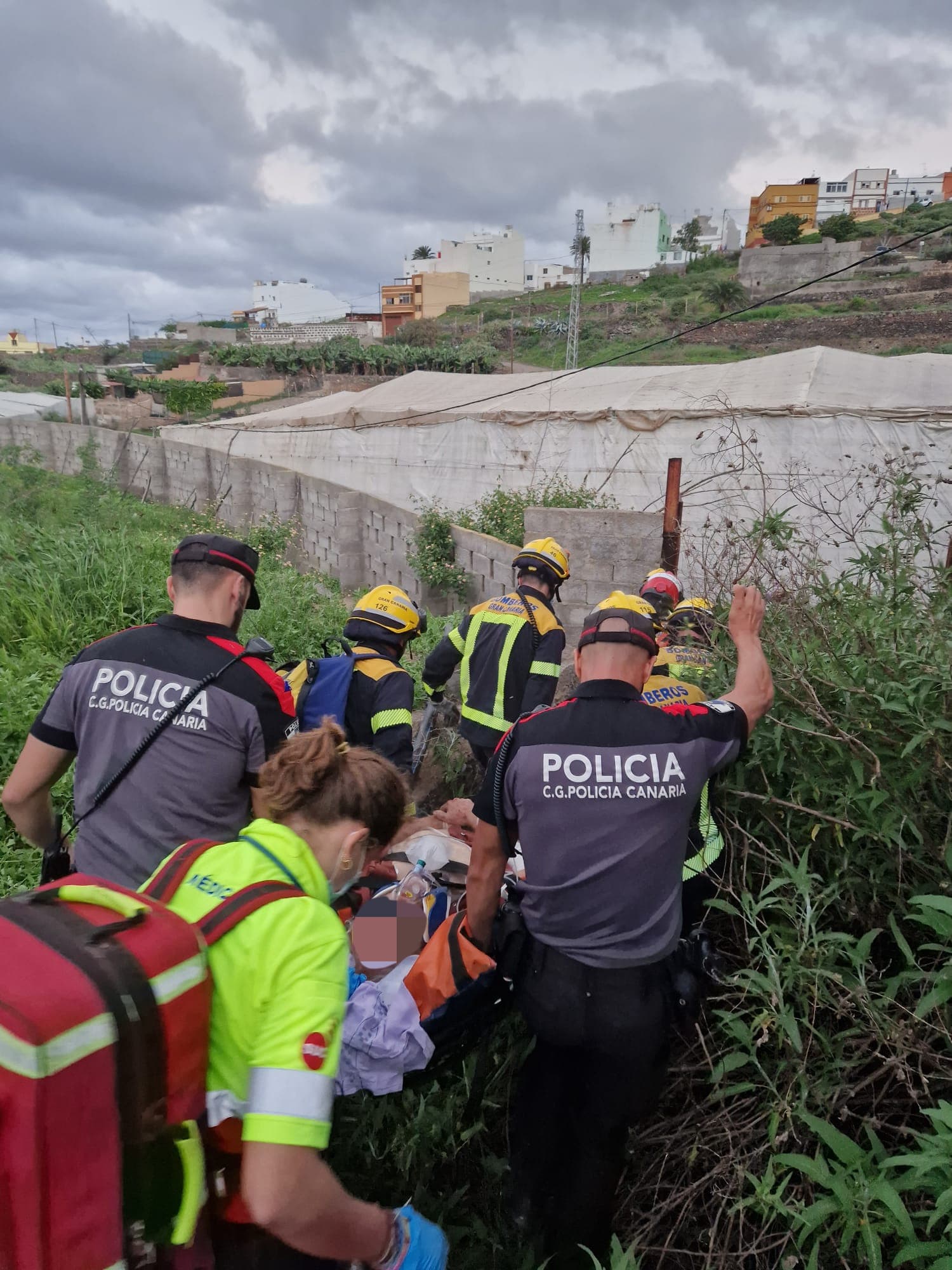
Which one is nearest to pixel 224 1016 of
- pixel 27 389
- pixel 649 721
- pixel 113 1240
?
pixel 113 1240

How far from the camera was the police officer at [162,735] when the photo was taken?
2104 mm

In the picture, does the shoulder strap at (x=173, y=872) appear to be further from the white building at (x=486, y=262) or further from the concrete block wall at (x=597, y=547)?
the white building at (x=486, y=262)

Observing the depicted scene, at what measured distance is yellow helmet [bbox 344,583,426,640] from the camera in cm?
323

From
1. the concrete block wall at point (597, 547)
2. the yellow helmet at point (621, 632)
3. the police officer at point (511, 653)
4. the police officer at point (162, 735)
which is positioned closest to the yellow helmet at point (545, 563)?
the police officer at point (511, 653)

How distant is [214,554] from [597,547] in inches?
139

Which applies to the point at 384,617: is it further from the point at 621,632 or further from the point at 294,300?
the point at 294,300

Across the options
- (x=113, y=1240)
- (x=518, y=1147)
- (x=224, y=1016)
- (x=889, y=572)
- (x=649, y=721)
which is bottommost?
(x=518, y=1147)

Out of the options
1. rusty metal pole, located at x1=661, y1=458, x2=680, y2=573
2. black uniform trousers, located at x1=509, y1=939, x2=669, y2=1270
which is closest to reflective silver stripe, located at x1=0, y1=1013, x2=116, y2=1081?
black uniform trousers, located at x1=509, y1=939, x2=669, y2=1270

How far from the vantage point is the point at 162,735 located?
82.7 inches

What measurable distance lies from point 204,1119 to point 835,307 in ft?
113

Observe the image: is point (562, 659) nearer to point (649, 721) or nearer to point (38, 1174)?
point (649, 721)

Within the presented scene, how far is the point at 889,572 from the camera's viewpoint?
246cm

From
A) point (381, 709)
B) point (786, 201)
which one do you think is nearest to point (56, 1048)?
point (381, 709)

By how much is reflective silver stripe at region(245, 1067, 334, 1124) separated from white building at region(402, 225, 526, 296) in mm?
74111
